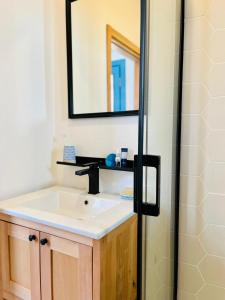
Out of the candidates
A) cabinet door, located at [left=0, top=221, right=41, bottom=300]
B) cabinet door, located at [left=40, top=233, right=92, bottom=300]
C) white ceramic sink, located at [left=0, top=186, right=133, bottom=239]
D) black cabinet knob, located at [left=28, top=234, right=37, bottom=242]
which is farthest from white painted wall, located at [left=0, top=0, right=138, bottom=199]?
cabinet door, located at [left=40, top=233, right=92, bottom=300]

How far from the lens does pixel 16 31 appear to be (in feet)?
4.50

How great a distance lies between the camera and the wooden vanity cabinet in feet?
3.14

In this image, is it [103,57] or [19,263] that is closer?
[19,263]

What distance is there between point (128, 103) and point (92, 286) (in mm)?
917

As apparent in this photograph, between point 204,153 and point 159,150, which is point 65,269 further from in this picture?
point 204,153

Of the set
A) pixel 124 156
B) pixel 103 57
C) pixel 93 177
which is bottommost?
pixel 93 177

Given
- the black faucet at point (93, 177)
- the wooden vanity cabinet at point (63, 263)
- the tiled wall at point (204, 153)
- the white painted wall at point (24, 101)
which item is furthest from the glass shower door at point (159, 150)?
the white painted wall at point (24, 101)

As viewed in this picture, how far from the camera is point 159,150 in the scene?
0.88 metres

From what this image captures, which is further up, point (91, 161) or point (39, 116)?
point (39, 116)

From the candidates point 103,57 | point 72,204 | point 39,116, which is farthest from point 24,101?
point 72,204

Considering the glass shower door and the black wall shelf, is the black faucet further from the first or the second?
the glass shower door

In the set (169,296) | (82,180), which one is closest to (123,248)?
(169,296)

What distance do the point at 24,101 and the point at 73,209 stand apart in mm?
734

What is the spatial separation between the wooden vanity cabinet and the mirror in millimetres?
700
